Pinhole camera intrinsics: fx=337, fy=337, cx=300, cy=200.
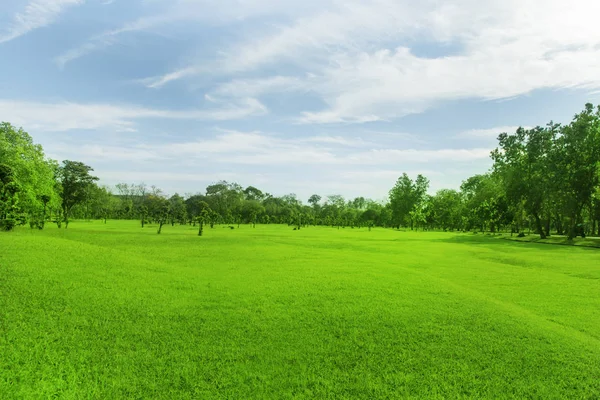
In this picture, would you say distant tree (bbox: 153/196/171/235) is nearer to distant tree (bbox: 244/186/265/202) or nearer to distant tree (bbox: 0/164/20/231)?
distant tree (bbox: 0/164/20/231)

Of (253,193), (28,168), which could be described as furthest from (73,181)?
(253,193)

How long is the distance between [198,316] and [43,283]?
13.7 ft

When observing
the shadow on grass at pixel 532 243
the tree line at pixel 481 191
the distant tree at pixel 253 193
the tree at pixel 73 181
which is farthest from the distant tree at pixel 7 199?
the distant tree at pixel 253 193

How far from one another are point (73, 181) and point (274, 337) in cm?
6334

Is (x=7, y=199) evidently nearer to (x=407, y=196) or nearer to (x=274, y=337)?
(x=274, y=337)

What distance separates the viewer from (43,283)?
817 cm

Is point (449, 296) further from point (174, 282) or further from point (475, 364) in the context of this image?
point (174, 282)

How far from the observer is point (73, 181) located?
2243 inches

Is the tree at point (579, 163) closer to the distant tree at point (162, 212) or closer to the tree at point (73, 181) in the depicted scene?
the distant tree at point (162, 212)

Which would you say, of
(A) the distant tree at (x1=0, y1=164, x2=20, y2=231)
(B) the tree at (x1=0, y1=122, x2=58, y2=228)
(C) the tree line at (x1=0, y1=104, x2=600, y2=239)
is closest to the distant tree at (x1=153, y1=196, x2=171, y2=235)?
(C) the tree line at (x1=0, y1=104, x2=600, y2=239)

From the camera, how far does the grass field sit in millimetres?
5293

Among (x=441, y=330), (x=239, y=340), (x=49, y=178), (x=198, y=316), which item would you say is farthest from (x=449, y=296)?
(x=49, y=178)

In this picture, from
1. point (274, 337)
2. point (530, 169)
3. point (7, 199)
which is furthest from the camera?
point (530, 169)

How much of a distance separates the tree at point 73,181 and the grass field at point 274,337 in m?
54.4
